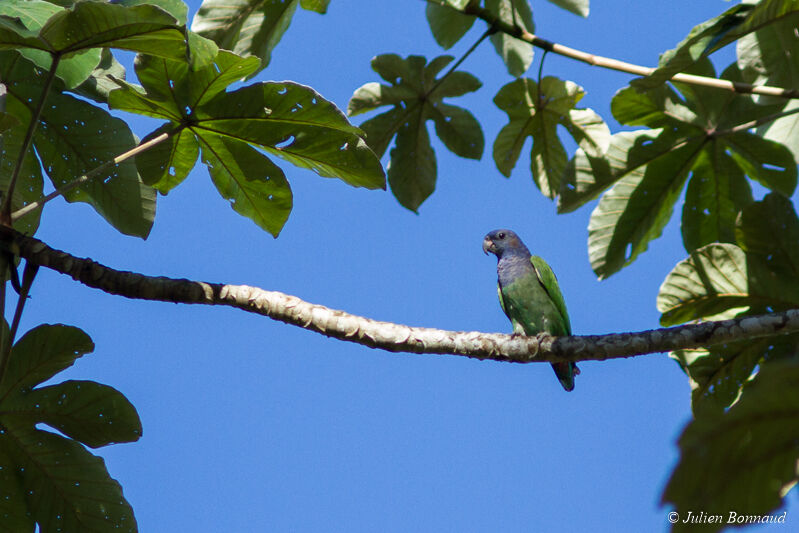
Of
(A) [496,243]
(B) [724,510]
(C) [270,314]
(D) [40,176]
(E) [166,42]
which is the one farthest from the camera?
(A) [496,243]

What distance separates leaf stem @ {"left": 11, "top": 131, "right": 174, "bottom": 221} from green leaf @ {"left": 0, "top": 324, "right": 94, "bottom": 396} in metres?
0.56

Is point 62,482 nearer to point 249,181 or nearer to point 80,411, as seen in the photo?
point 80,411

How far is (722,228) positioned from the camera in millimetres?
4340

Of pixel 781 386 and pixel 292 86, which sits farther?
pixel 292 86

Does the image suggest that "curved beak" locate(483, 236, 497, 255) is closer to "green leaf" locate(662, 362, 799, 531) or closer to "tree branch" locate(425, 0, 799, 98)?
"tree branch" locate(425, 0, 799, 98)

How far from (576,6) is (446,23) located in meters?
0.90

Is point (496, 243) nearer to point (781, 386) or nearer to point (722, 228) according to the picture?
point (722, 228)

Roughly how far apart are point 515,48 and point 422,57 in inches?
27.8

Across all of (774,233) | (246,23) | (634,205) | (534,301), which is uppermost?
(246,23)

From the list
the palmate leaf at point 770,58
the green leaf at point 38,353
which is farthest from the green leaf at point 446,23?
the green leaf at point 38,353

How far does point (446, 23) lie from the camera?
15.3 ft

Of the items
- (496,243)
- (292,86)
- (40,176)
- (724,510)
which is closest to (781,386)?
(724,510)

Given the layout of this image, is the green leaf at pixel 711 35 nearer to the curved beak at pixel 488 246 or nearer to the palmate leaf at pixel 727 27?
the palmate leaf at pixel 727 27

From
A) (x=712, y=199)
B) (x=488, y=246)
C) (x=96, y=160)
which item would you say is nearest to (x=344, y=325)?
(x=96, y=160)
